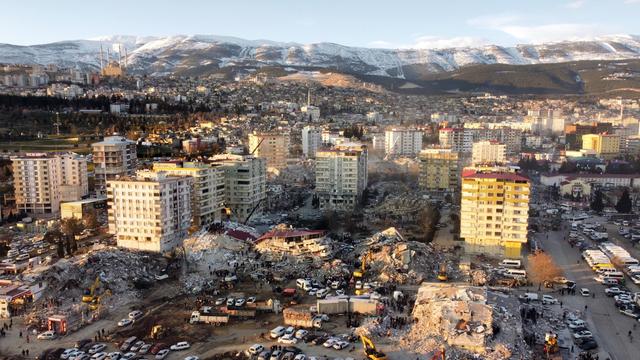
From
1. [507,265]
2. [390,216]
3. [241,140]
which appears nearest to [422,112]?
[241,140]

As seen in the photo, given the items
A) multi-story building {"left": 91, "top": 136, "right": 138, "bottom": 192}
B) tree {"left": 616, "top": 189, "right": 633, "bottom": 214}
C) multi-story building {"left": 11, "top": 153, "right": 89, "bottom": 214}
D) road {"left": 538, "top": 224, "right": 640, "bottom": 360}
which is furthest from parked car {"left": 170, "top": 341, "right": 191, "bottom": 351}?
tree {"left": 616, "top": 189, "right": 633, "bottom": 214}

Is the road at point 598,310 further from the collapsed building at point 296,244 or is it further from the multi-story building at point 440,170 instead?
the multi-story building at point 440,170

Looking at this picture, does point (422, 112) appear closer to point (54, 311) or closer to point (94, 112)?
point (94, 112)

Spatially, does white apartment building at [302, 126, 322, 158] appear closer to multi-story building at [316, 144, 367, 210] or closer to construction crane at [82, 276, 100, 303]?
multi-story building at [316, 144, 367, 210]

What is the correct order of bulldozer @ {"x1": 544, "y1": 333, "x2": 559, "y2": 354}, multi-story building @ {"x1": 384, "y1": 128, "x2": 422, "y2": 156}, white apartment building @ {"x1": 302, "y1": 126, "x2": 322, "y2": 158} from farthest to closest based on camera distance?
multi-story building @ {"x1": 384, "y1": 128, "x2": 422, "y2": 156} → white apartment building @ {"x1": 302, "y1": 126, "x2": 322, "y2": 158} → bulldozer @ {"x1": 544, "y1": 333, "x2": 559, "y2": 354}

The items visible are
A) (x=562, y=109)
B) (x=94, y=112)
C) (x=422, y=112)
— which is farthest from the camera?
(x=562, y=109)

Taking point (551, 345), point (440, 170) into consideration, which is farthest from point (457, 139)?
point (551, 345)

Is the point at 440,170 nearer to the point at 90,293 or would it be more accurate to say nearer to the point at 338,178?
the point at 338,178
